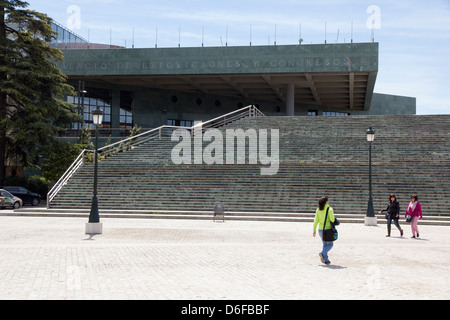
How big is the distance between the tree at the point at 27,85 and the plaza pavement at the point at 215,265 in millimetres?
16886

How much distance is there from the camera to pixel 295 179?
89.4 ft

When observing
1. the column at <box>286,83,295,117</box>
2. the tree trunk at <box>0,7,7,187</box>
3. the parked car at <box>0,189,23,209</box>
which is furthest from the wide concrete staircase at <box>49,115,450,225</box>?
the column at <box>286,83,295,117</box>

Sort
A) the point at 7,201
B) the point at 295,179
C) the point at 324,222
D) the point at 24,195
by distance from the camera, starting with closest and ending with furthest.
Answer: the point at 324,222 → the point at 295,179 → the point at 7,201 → the point at 24,195

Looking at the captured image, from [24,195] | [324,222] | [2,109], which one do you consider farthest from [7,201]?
[324,222]

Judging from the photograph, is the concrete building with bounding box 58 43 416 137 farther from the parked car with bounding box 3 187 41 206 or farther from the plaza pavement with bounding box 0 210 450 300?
the plaza pavement with bounding box 0 210 450 300

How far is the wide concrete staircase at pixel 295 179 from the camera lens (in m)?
24.8

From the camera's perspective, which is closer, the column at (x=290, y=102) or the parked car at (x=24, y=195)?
the parked car at (x=24, y=195)

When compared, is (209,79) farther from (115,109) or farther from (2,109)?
(2,109)

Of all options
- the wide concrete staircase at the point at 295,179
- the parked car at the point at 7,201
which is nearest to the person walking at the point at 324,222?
the wide concrete staircase at the point at 295,179

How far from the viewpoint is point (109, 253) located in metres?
12.4

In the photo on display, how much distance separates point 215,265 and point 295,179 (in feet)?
56.0

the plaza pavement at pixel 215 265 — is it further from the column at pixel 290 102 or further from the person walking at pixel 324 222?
the column at pixel 290 102

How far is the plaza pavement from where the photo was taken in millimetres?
7973
